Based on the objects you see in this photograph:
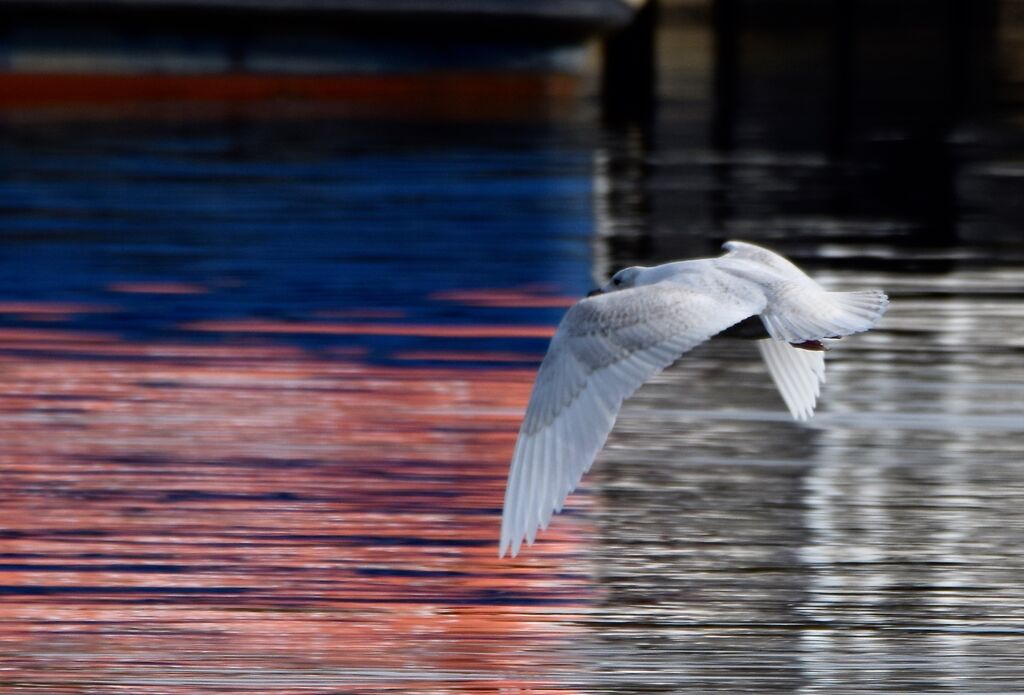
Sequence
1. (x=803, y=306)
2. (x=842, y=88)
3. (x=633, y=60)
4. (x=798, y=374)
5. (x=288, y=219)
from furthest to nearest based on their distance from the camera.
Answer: (x=633, y=60) → (x=842, y=88) → (x=288, y=219) → (x=798, y=374) → (x=803, y=306)

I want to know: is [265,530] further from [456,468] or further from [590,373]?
[590,373]

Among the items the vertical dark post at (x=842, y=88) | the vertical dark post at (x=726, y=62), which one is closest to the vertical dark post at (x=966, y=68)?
the vertical dark post at (x=842, y=88)

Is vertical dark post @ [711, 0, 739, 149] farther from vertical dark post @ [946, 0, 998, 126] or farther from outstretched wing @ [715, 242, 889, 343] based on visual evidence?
outstretched wing @ [715, 242, 889, 343]

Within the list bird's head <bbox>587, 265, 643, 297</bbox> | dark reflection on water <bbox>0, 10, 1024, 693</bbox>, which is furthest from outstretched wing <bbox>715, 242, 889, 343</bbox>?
→ dark reflection on water <bbox>0, 10, 1024, 693</bbox>

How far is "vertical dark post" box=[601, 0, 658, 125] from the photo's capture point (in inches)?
990

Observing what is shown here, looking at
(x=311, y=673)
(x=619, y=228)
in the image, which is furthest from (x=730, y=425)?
(x=619, y=228)

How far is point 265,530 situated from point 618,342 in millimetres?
1538

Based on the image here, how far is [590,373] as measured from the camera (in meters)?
5.53

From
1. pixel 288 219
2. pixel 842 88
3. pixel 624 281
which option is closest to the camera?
pixel 624 281

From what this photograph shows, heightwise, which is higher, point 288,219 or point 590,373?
point 590,373

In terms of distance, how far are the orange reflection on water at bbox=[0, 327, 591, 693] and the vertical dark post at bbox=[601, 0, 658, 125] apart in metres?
16.3

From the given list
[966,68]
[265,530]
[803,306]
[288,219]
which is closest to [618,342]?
[803,306]

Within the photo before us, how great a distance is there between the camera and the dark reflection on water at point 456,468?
211 inches

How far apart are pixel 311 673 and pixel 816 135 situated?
51.9 ft
